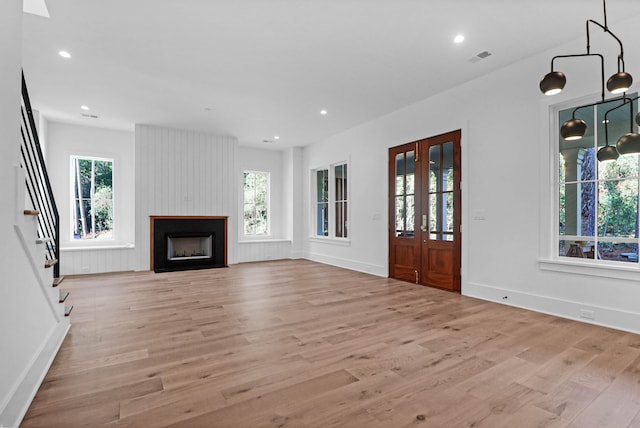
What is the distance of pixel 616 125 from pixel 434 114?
2.27 metres

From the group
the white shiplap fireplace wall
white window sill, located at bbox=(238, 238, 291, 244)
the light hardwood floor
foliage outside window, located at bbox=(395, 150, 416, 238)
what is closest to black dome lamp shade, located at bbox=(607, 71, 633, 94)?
the light hardwood floor

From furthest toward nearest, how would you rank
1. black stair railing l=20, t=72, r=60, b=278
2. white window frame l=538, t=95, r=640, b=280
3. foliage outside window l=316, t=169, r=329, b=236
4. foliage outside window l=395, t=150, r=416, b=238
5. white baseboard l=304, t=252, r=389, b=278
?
foliage outside window l=316, t=169, r=329, b=236 → white baseboard l=304, t=252, r=389, b=278 → foliage outside window l=395, t=150, r=416, b=238 → white window frame l=538, t=95, r=640, b=280 → black stair railing l=20, t=72, r=60, b=278

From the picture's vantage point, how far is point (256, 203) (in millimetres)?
9055

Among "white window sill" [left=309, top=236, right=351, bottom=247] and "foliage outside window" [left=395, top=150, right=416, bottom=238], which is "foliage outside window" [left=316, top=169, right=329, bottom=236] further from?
"foliage outside window" [left=395, top=150, right=416, bottom=238]

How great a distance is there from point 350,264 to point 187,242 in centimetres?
376

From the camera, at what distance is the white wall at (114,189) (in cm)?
641

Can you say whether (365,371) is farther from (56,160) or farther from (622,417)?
(56,160)

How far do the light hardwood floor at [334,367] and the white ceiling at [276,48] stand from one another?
3043 millimetres

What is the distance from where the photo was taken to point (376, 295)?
464 cm

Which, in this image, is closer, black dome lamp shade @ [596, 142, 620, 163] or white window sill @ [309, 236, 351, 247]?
black dome lamp shade @ [596, 142, 620, 163]

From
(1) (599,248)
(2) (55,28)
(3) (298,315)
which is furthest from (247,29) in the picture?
(1) (599,248)

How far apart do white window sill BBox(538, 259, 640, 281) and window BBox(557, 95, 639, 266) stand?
11cm

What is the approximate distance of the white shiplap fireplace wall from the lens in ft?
22.3

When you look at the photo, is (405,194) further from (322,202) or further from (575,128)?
(575,128)
